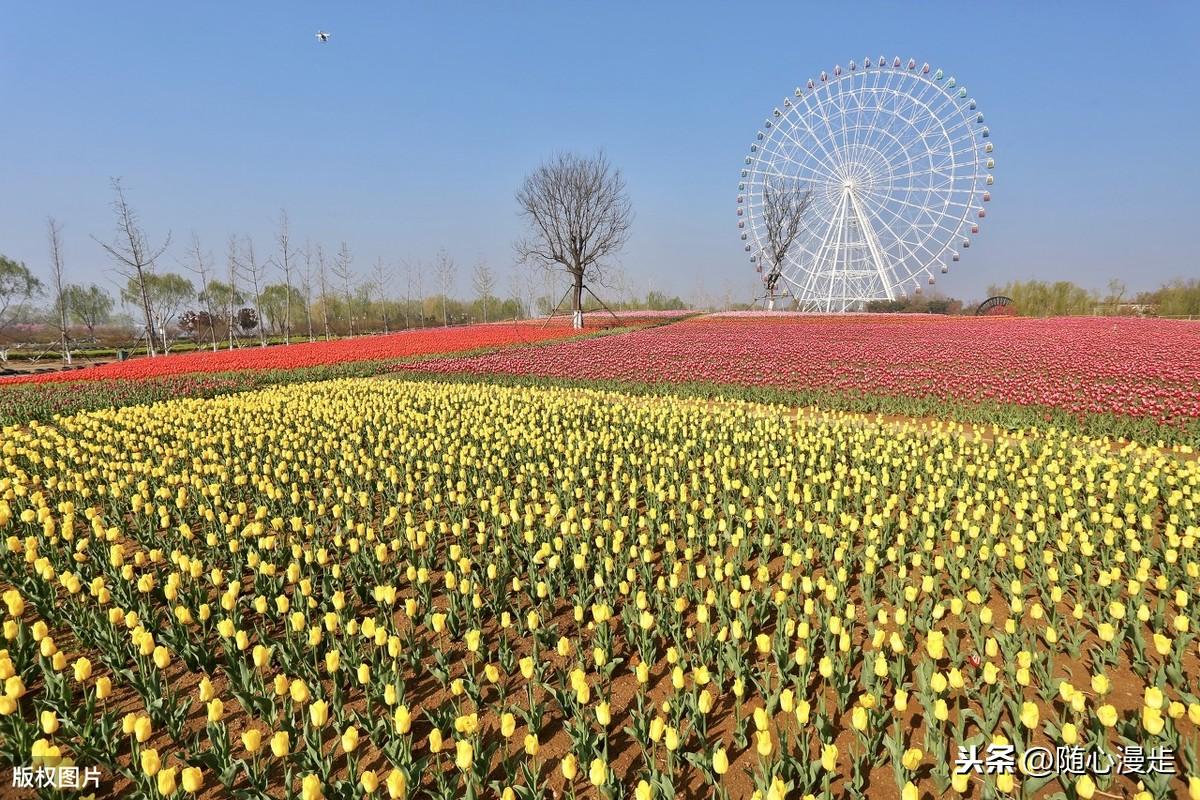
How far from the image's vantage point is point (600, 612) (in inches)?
150

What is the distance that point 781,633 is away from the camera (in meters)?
3.84

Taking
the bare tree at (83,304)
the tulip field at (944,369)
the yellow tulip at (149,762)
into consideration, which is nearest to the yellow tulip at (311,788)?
the yellow tulip at (149,762)

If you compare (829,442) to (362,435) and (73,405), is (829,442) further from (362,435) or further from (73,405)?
(73,405)

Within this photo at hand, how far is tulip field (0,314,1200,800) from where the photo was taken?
2.96 metres

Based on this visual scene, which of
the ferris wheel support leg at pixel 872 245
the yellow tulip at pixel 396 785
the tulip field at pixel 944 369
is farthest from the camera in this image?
the ferris wheel support leg at pixel 872 245

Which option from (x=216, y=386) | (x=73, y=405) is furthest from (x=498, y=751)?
(x=216, y=386)

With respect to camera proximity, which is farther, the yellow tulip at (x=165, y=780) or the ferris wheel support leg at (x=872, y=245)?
the ferris wheel support leg at (x=872, y=245)

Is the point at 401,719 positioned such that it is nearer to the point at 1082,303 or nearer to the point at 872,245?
the point at 872,245

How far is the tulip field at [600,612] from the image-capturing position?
2.96 metres

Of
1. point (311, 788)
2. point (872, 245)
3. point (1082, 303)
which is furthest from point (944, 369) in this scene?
point (1082, 303)

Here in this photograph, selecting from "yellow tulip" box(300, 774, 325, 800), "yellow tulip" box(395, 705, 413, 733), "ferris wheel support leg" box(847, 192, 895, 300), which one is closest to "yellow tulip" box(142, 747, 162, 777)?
"yellow tulip" box(300, 774, 325, 800)

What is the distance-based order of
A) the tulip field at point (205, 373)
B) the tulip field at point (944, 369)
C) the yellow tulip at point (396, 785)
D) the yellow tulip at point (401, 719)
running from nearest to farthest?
the yellow tulip at point (396, 785), the yellow tulip at point (401, 719), the tulip field at point (944, 369), the tulip field at point (205, 373)

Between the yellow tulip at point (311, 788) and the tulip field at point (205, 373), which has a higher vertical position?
the tulip field at point (205, 373)

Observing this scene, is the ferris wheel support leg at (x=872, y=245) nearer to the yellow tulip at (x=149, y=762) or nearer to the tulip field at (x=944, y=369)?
→ the tulip field at (x=944, y=369)
